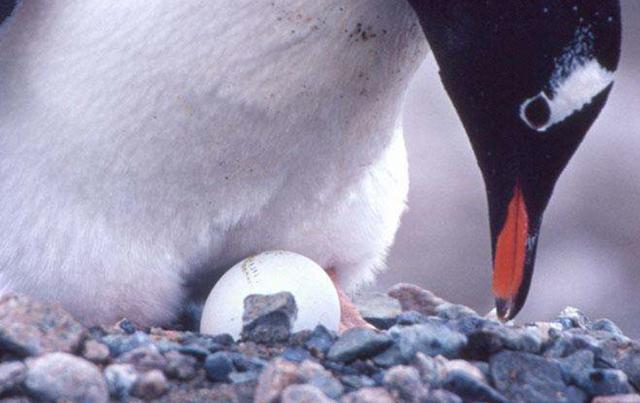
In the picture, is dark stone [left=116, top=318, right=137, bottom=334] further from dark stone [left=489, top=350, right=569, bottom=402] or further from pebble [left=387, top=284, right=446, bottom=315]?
pebble [left=387, top=284, right=446, bottom=315]

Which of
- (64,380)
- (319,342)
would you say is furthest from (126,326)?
(64,380)

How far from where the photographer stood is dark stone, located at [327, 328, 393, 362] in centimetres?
108

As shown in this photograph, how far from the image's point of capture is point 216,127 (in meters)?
1.34

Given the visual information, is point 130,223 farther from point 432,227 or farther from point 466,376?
point 432,227

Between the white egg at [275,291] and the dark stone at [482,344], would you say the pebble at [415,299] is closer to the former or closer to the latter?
the white egg at [275,291]

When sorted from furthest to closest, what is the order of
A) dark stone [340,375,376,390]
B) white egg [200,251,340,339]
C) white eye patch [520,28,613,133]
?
white egg [200,251,340,339] → white eye patch [520,28,613,133] → dark stone [340,375,376,390]

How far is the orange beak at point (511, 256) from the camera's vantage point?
121 centimetres

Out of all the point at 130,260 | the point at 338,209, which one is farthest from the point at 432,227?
the point at 130,260

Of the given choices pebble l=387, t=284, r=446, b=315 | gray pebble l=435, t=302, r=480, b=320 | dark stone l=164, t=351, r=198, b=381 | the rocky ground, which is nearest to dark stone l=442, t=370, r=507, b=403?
the rocky ground

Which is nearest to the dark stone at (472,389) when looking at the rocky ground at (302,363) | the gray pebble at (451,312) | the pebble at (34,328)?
the rocky ground at (302,363)

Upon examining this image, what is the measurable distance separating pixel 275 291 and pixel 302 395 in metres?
0.45

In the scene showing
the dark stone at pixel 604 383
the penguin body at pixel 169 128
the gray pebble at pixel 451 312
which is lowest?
the gray pebble at pixel 451 312

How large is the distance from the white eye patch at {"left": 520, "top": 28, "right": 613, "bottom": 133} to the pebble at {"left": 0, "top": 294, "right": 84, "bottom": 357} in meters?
0.53

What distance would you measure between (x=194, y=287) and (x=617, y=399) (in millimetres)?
701
